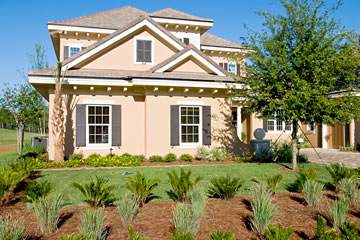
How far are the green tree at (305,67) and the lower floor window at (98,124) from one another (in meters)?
6.70

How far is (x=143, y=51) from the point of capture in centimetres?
1512

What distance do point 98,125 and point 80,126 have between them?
0.77 metres

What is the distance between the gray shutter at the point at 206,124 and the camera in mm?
14016

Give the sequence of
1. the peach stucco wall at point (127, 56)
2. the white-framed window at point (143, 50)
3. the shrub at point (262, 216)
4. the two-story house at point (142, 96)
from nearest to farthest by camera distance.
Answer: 1. the shrub at point (262, 216)
2. the two-story house at point (142, 96)
3. the peach stucco wall at point (127, 56)
4. the white-framed window at point (143, 50)

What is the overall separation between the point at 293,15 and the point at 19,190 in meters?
9.91

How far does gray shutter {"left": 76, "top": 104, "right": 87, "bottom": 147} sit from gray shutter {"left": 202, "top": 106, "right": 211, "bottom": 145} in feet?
17.5

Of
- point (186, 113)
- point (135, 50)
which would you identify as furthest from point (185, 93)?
point (135, 50)

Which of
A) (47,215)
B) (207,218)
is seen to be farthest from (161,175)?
(47,215)

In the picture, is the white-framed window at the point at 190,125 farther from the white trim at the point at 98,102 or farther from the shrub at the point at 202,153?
the white trim at the point at 98,102

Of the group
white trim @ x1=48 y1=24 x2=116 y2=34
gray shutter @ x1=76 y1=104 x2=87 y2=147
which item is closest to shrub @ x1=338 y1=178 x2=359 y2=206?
gray shutter @ x1=76 y1=104 x2=87 y2=147

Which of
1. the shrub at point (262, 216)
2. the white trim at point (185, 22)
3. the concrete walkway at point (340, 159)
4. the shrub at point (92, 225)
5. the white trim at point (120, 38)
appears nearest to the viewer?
the shrub at point (92, 225)

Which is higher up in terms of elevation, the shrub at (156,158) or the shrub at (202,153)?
the shrub at (202,153)

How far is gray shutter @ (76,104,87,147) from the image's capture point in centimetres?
1306

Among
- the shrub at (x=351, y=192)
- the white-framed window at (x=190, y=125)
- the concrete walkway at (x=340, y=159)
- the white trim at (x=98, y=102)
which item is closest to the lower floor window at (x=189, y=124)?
the white-framed window at (x=190, y=125)
